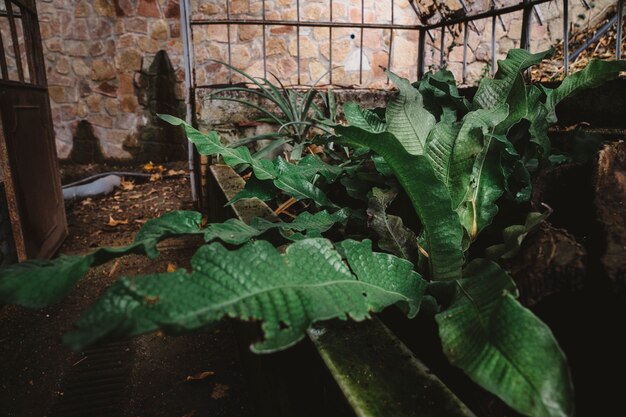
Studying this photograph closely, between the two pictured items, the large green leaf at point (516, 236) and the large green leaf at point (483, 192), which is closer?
the large green leaf at point (516, 236)

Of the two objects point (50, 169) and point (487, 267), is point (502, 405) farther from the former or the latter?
point (50, 169)

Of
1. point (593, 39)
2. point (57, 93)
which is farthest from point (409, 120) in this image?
point (57, 93)

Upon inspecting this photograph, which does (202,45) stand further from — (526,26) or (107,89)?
(526,26)

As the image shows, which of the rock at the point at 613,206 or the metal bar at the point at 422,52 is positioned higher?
the metal bar at the point at 422,52

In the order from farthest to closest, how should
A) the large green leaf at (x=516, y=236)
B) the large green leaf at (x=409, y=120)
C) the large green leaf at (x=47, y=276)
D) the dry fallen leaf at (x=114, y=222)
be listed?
the dry fallen leaf at (x=114, y=222) → the large green leaf at (x=409, y=120) → the large green leaf at (x=516, y=236) → the large green leaf at (x=47, y=276)

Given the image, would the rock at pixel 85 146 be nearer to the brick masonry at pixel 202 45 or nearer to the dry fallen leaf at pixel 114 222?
the brick masonry at pixel 202 45

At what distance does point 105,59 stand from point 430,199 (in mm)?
5313

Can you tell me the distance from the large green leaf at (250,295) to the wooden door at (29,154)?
212cm

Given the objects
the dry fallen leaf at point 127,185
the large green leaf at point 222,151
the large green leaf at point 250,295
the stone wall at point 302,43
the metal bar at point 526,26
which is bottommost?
the dry fallen leaf at point 127,185

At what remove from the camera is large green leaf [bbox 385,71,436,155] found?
108 cm

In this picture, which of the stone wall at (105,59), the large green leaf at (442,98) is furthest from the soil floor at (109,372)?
the stone wall at (105,59)

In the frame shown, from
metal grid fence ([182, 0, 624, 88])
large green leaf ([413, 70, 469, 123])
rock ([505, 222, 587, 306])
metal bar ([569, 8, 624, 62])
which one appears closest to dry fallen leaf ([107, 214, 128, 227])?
metal grid fence ([182, 0, 624, 88])

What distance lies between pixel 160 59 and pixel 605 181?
5.15 m

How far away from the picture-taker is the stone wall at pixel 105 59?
4934 mm
